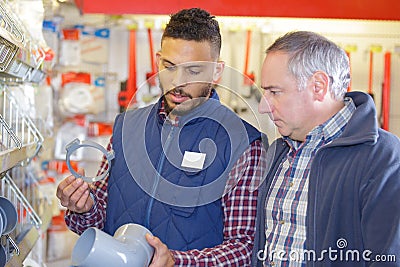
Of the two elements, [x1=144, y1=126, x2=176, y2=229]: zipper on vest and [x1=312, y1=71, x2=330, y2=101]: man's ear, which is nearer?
[x1=312, y1=71, x2=330, y2=101]: man's ear

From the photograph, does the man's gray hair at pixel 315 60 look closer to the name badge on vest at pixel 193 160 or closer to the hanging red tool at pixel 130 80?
the name badge on vest at pixel 193 160

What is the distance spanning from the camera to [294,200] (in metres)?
2.21

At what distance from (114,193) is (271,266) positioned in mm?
585

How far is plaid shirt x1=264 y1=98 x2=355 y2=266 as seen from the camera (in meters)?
2.18

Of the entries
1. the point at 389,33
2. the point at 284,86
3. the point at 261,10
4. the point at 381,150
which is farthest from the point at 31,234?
the point at 389,33

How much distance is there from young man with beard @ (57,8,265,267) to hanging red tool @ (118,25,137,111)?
2.76 m

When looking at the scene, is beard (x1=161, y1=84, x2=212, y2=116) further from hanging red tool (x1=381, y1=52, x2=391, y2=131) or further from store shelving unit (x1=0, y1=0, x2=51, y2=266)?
hanging red tool (x1=381, y1=52, x2=391, y2=131)

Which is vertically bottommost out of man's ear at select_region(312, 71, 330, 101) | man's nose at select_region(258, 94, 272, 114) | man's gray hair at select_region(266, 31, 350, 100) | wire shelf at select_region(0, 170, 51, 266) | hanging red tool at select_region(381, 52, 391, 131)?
wire shelf at select_region(0, 170, 51, 266)

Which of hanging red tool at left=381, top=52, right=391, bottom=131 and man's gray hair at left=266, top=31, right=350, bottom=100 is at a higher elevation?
man's gray hair at left=266, top=31, right=350, bottom=100

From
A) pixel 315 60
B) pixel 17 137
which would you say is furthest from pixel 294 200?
pixel 17 137

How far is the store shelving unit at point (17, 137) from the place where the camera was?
2340 millimetres

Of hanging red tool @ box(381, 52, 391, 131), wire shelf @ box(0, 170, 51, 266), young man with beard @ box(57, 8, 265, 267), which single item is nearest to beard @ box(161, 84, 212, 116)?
young man with beard @ box(57, 8, 265, 267)

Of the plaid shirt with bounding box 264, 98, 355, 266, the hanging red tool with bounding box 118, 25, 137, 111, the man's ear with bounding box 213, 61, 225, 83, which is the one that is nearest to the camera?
the plaid shirt with bounding box 264, 98, 355, 266

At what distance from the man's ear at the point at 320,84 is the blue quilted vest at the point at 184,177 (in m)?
0.23
